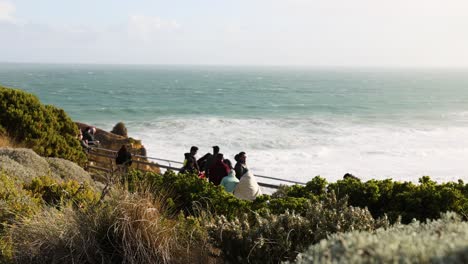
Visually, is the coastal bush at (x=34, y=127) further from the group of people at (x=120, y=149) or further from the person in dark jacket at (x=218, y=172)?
the person in dark jacket at (x=218, y=172)

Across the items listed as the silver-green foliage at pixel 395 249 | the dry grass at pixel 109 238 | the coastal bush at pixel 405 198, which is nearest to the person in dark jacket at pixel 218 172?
the coastal bush at pixel 405 198

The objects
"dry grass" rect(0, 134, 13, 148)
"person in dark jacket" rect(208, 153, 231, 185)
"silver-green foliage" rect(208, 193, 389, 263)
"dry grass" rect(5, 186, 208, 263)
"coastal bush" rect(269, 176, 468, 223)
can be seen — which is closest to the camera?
"silver-green foliage" rect(208, 193, 389, 263)

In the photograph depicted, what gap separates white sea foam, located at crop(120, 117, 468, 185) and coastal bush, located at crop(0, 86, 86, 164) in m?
A: 17.0

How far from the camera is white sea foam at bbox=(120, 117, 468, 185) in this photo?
109ft

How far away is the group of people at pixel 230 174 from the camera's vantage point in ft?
33.9

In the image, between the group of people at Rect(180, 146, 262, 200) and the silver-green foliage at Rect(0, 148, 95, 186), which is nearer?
the silver-green foliage at Rect(0, 148, 95, 186)

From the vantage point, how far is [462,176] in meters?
31.2

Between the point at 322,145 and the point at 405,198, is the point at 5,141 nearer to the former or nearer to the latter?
the point at 405,198

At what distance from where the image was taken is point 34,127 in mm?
14258

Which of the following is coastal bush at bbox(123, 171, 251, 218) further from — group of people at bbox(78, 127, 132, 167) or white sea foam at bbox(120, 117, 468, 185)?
white sea foam at bbox(120, 117, 468, 185)

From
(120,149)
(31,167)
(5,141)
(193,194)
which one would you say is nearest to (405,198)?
(193,194)

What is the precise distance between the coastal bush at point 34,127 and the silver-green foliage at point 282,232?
9.92 m

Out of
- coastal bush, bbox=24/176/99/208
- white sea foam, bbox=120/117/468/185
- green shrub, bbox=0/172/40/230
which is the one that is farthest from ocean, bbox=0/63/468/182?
green shrub, bbox=0/172/40/230

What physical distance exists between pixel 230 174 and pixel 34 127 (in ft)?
19.7
